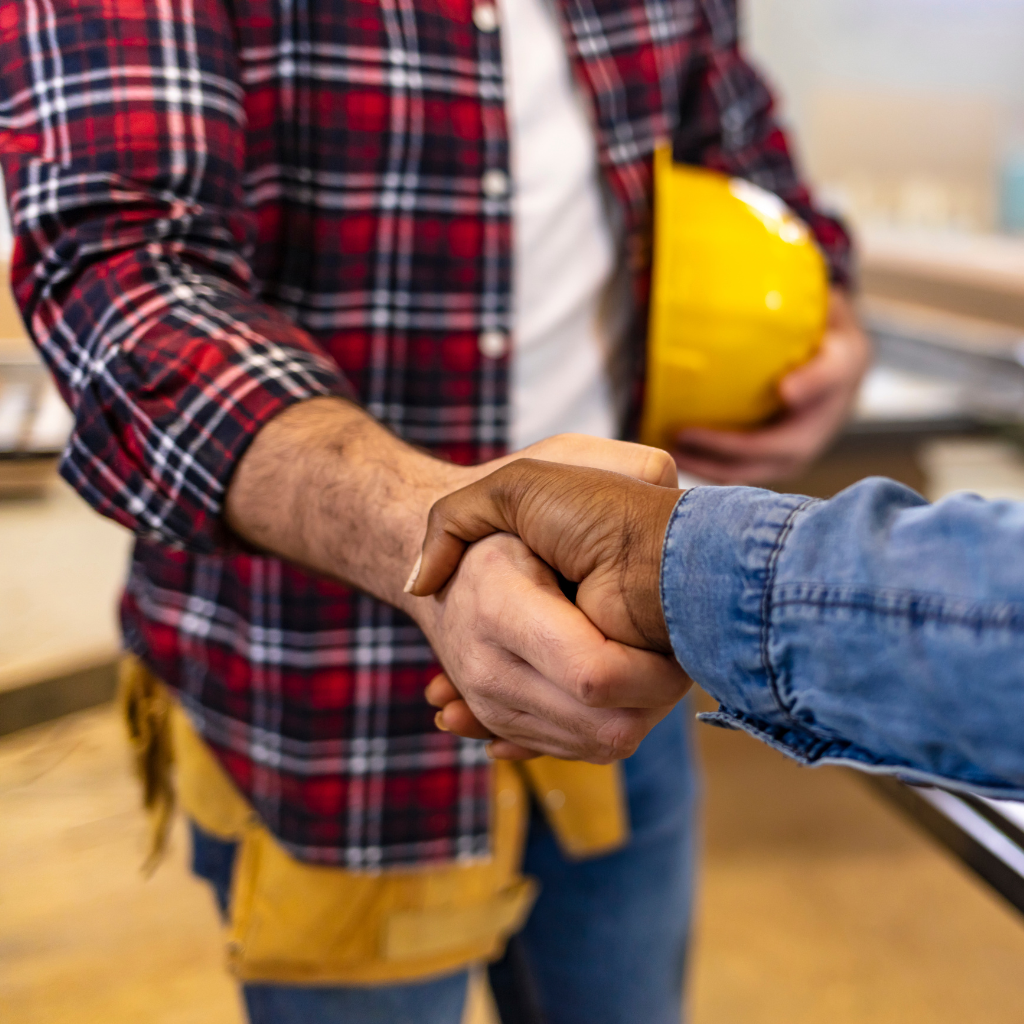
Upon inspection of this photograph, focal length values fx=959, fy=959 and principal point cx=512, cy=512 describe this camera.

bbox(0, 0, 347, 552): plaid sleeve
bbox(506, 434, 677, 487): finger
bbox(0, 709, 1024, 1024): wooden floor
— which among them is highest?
bbox(0, 0, 347, 552): plaid sleeve

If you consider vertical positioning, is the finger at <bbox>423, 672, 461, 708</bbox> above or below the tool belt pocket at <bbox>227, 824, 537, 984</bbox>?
above

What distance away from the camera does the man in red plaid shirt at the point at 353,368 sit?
1.59ft

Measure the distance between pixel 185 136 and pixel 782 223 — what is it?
18.1 inches

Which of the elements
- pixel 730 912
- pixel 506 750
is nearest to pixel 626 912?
pixel 506 750

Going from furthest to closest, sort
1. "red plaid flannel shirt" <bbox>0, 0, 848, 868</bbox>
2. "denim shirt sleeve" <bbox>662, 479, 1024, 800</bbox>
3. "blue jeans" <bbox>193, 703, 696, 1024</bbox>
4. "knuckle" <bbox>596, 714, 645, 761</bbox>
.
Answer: "blue jeans" <bbox>193, 703, 696, 1024</bbox>, "red plaid flannel shirt" <bbox>0, 0, 848, 868</bbox>, "knuckle" <bbox>596, 714, 645, 761</bbox>, "denim shirt sleeve" <bbox>662, 479, 1024, 800</bbox>

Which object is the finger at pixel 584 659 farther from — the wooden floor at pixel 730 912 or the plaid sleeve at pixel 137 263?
the wooden floor at pixel 730 912

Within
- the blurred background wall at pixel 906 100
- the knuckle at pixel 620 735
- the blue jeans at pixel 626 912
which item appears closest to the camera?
the knuckle at pixel 620 735

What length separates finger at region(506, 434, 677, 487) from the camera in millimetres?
427

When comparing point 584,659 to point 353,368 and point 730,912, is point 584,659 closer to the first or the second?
point 353,368

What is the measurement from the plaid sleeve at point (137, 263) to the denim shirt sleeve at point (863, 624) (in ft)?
0.82

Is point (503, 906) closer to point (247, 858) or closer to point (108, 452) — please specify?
point (247, 858)

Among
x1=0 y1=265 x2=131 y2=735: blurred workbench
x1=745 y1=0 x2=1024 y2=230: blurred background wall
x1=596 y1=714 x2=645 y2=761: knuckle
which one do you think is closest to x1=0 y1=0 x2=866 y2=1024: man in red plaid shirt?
x1=596 y1=714 x2=645 y2=761: knuckle

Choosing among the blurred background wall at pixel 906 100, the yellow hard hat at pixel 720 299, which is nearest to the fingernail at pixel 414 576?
the yellow hard hat at pixel 720 299

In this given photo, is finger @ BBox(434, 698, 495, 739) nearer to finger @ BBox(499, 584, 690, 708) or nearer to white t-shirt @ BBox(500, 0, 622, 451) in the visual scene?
finger @ BBox(499, 584, 690, 708)
